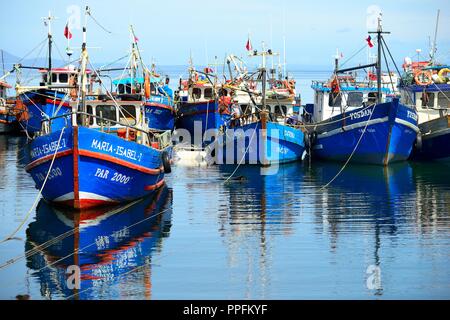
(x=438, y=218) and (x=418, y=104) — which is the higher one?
(x=418, y=104)

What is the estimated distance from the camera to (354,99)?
32688 mm

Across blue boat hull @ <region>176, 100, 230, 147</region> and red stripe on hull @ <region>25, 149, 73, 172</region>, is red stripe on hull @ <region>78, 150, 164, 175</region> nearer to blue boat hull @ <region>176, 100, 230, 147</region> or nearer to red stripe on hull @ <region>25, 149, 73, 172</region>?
red stripe on hull @ <region>25, 149, 73, 172</region>

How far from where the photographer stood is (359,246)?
645 inches

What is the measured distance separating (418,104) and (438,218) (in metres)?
14.1

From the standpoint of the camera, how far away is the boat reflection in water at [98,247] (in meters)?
13.6

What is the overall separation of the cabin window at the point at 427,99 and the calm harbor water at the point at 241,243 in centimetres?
765

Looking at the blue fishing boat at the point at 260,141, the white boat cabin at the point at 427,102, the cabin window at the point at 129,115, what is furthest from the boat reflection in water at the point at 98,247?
the white boat cabin at the point at 427,102

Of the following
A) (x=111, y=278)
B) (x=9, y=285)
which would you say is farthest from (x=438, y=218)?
(x=9, y=285)

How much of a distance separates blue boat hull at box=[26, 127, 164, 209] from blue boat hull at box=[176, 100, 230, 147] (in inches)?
683

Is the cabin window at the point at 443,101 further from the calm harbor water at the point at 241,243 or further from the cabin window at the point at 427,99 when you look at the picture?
the calm harbor water at the point at 241,243

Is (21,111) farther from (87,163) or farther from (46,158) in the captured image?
(87,163)

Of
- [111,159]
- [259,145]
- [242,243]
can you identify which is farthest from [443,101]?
[242,243]

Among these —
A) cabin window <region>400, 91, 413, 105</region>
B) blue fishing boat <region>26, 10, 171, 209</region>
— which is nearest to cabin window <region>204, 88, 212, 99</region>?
cabin window <region>400, 91, 413, 105</region>
